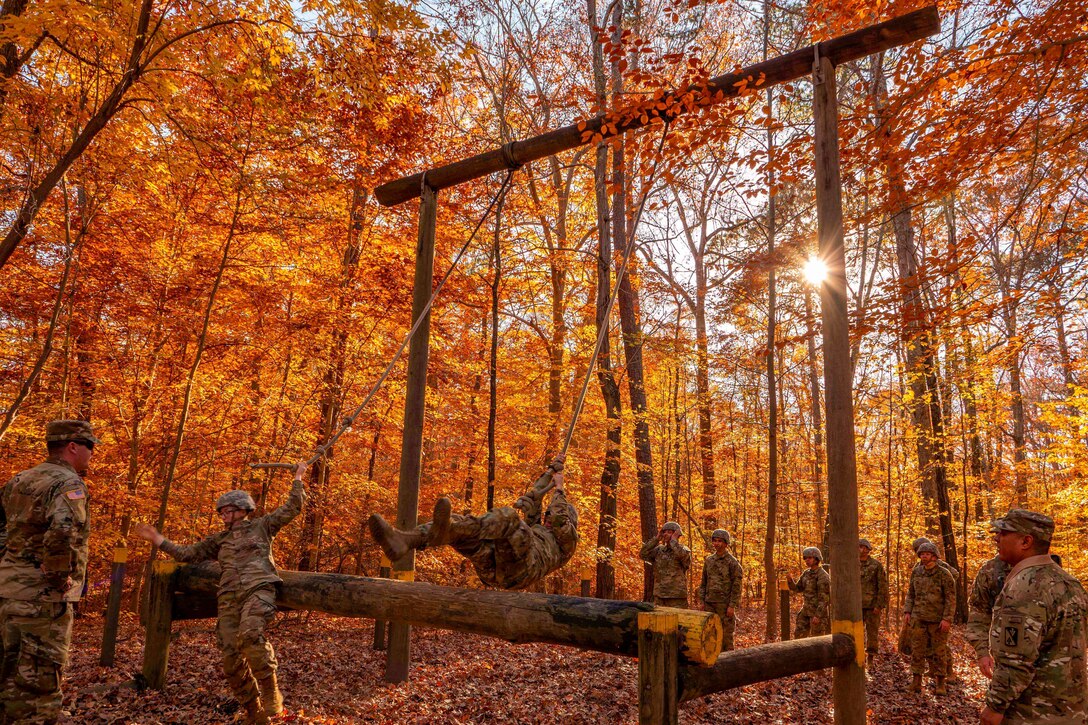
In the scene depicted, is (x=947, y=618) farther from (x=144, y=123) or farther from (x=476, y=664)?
(x=144, y=123)

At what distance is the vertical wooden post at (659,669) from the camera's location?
10.8 feet

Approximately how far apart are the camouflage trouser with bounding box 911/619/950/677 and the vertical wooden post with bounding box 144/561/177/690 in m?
8.66

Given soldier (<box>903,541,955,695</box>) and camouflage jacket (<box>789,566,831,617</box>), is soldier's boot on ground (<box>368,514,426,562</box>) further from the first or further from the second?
camouflage jacket (<box>789,566,831,617</box>)

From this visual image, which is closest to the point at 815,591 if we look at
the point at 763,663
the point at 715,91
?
the point at 763,663

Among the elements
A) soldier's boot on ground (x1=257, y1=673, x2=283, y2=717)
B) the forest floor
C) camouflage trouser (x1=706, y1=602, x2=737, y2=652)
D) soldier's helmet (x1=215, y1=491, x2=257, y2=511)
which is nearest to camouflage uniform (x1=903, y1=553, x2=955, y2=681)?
the forest floor

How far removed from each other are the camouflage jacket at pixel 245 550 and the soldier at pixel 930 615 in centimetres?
740

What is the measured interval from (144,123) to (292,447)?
17.6 feet

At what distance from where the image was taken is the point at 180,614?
5.87 metres

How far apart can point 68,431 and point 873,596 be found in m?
9.91

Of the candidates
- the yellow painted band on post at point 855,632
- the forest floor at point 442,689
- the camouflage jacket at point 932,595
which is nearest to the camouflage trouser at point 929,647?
the camouflage jacket at point 932,595

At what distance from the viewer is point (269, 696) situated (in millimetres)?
5152

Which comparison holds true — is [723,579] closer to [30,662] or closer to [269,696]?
[269,696]

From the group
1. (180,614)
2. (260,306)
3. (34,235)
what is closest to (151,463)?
(260,306)

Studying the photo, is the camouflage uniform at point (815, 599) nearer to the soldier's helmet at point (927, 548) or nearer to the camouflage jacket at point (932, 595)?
the camouflage jacket at point (932, 595)
